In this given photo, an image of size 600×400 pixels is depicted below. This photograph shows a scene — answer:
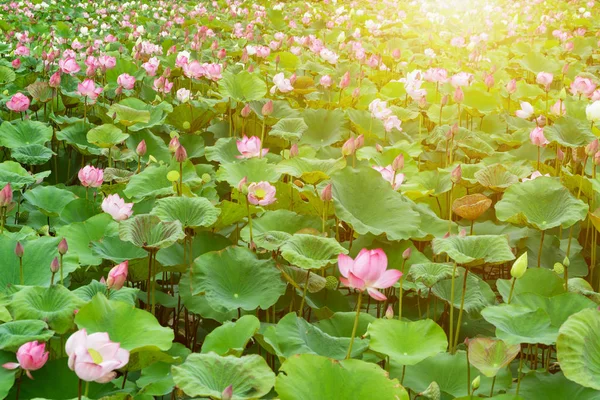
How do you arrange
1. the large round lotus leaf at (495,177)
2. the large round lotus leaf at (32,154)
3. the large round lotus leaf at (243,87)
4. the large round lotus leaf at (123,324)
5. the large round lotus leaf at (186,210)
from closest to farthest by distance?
the large round lotus leaf at (123,324)
the large round lotus leaf at (186,210)
the large round lotus leaf at (495,177)
the large round lotus leaf at (32,154)
the large round lotus leaf at (243,87)

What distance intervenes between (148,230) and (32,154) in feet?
3.53

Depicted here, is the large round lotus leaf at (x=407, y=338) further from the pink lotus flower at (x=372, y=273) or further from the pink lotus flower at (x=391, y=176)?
the pink lotus flower at (x=391, y=176)

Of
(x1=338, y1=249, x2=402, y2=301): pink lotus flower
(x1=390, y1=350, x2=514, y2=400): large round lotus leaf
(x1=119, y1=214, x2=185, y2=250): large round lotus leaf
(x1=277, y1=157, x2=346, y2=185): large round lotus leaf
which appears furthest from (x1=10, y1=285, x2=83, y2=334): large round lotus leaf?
(x1=277, y1=157, x2=346, y2=185): large round lotus leaf

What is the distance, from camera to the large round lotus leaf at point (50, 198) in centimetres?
207

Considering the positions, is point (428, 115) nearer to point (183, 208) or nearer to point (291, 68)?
point (291, 68)

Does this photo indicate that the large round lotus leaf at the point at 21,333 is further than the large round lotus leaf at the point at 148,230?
No

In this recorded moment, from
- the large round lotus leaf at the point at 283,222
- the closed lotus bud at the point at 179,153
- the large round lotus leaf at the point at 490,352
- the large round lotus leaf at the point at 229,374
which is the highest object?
the closed lotus bud at the point at 179,153

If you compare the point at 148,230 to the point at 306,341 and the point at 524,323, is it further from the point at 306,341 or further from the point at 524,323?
the point at 524,323

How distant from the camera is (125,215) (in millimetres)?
1715

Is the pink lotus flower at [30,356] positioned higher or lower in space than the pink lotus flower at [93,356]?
lower

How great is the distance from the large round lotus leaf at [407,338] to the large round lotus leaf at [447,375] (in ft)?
0.22

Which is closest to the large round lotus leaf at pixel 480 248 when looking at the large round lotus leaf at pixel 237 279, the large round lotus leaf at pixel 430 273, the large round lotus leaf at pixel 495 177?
the large round lotus leaf at pixel 430 273

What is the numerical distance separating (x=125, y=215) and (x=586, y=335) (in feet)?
3.71

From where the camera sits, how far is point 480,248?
1.53m
